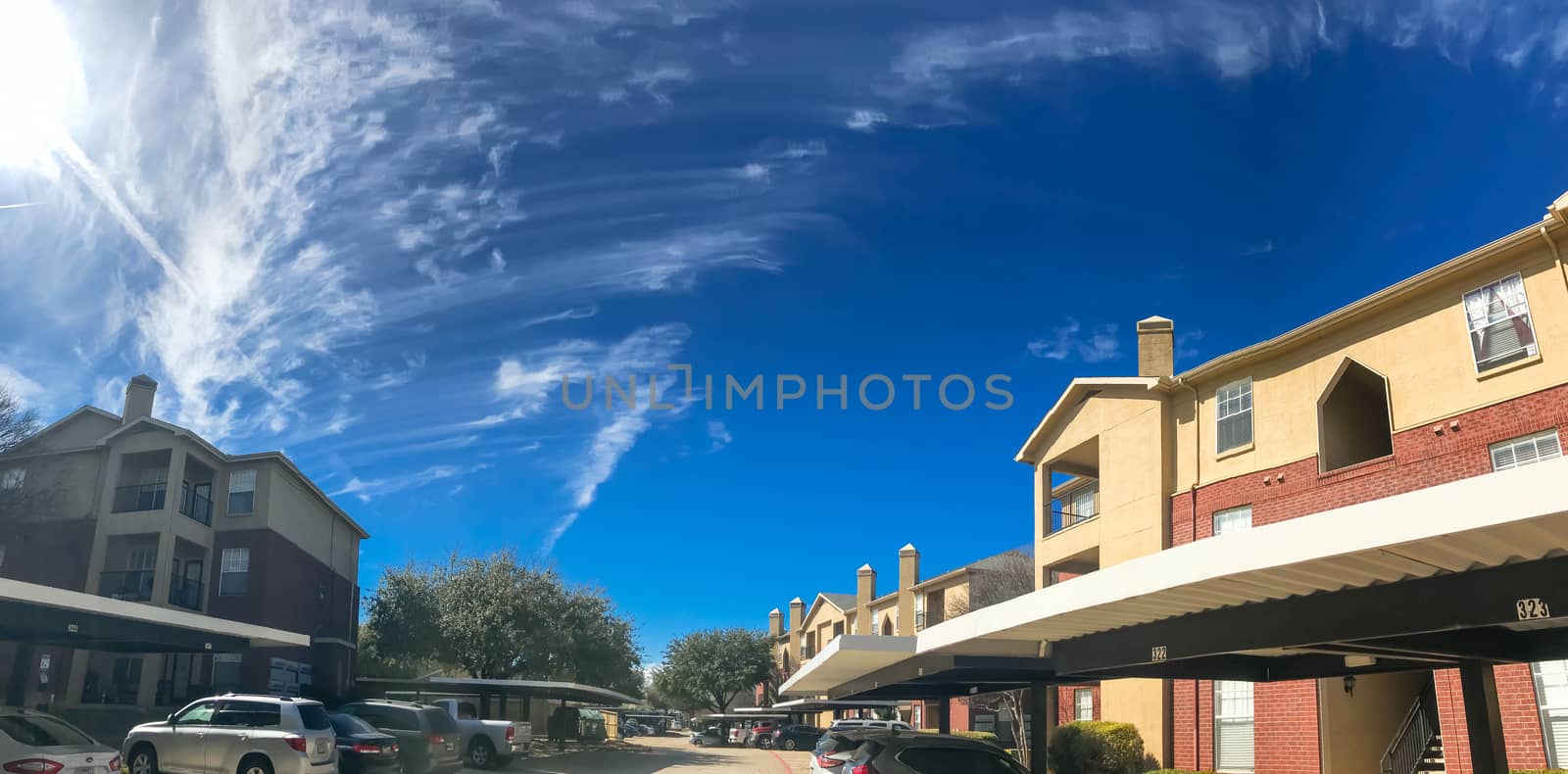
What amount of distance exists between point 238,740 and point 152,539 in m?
22.3

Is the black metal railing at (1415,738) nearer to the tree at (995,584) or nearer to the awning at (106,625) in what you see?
the awning at (106,625)

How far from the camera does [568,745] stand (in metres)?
46.5

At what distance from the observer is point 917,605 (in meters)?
59.3

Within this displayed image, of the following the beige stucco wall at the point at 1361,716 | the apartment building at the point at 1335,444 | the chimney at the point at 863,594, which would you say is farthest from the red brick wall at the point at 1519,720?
the chimney at the point at 863,594

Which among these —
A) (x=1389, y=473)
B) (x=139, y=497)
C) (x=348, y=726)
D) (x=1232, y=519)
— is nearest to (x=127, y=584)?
(x=139, y=497)

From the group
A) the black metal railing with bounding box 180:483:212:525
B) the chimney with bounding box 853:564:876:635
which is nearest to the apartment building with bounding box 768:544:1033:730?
the chimney with bounding box 853:564:876:635

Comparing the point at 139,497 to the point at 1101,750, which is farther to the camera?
the point at 139,497

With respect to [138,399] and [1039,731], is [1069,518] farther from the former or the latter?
[138,399]

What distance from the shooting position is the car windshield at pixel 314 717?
17766mm

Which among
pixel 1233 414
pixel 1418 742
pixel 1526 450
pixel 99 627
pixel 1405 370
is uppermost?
pixel 1233 414

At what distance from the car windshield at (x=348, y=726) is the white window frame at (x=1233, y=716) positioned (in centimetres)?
1669

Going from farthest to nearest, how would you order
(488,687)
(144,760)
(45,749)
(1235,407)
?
(488,687) → (1235,407) → (144,760) → (45,749)

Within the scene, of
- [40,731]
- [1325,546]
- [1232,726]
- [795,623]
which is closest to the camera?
[1325,546]

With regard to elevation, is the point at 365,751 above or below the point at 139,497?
below
